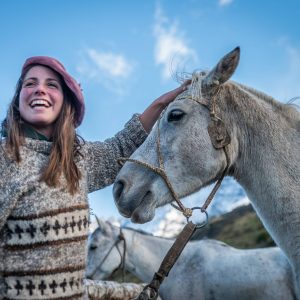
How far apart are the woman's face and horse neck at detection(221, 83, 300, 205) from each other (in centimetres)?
134

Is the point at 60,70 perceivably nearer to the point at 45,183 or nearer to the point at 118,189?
the point at 45,183

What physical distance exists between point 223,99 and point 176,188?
81cm

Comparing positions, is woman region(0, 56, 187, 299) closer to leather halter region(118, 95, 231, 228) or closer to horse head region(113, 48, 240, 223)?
horse head region(113, 48, 240, 223)

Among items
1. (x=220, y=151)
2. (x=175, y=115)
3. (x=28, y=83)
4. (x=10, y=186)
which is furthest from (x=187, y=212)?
(x=28, y=83)

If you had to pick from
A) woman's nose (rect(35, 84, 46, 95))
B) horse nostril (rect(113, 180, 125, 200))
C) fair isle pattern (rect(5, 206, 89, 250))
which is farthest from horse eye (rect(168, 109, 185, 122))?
fair isle pattern (rect(5, 206, 89, 250))

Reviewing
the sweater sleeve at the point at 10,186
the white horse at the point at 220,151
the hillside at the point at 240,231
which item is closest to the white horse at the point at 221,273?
the white horse at the point at 220,151

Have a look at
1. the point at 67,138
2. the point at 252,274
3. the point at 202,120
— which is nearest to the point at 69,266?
the point at 67,138

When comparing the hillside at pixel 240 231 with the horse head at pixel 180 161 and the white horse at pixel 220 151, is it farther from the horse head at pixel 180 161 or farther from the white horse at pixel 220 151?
the horse head at pixel 180 161

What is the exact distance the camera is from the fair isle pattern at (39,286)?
2.60 metres

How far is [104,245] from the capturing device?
834cm

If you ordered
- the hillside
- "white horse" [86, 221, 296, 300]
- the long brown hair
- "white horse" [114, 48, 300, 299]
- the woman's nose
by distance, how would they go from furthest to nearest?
the hillside
"white horse" [86, 221, 296, 300]
the woman's nose
"white horse" [114, 48, 300, 299]
the long brown hair

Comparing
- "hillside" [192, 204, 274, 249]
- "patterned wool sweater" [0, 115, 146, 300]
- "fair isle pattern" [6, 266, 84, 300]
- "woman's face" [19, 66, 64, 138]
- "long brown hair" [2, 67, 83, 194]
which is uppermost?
"hillside" [192, 204, 274, 249]

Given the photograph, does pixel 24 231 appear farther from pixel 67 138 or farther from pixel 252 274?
pixel 252 274

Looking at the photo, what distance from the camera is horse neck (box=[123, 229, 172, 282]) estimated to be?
7125 millimetres
